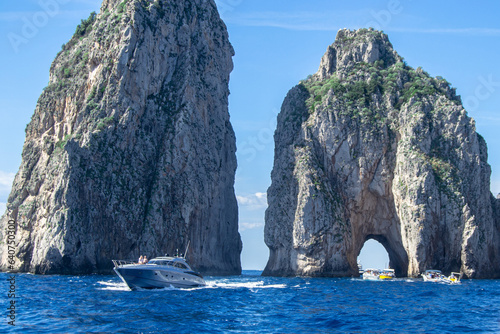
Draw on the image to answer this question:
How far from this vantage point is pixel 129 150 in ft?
273

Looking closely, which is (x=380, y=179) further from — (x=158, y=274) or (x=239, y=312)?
(x=239, y=312)

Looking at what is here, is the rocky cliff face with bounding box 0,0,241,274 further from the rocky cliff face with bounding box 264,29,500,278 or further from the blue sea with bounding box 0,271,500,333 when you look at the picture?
the blue sea with bounding box 0,271,500,333

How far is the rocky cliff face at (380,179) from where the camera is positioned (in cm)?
8075

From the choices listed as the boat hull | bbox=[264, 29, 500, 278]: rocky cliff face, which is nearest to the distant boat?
bbox=[264, 29, 500, 278]: rocky cliff face

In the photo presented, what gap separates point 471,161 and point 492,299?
4640 centimetres

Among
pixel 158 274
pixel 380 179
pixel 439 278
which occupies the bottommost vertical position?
pixel 439 278

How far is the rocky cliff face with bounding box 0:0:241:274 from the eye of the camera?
7519cm

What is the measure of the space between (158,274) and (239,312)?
15.3 metres

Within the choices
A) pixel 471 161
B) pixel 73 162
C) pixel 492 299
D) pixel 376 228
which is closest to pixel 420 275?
pixel 376 228

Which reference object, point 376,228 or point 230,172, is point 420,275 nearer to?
point 376,228

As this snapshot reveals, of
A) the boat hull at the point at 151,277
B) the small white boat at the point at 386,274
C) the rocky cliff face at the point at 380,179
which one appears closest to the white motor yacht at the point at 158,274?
the boat hull at the point at 151,277

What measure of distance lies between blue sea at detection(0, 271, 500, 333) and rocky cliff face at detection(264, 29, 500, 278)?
3672 cm

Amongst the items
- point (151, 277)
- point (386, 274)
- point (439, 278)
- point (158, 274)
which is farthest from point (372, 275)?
point (151, 277)

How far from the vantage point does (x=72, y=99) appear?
287 feet
